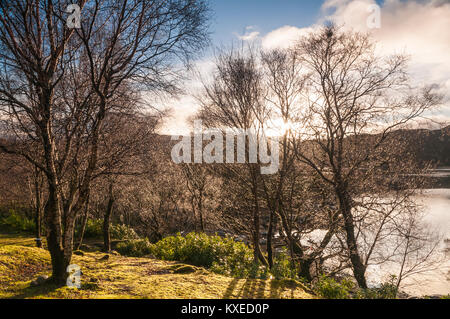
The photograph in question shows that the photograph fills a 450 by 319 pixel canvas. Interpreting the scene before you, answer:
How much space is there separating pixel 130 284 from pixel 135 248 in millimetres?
6945

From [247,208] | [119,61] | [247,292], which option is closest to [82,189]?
[119,61]

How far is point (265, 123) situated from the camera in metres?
8.62

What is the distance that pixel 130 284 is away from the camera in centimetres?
457

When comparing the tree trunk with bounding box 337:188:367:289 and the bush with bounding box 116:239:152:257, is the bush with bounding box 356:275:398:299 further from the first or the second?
the bush with bounding box 116:239:152:257

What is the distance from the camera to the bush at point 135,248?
1070 centimetres

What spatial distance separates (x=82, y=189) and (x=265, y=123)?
5.98 metres

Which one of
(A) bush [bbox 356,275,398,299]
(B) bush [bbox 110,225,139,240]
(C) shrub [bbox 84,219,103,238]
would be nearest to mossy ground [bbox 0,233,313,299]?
(A) bush [bbox 356,275,398,299]

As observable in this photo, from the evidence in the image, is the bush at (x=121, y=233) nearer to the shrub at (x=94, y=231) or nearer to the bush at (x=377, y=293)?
the shrub at (x=94, y=231)

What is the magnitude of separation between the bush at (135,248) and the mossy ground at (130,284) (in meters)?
5.07

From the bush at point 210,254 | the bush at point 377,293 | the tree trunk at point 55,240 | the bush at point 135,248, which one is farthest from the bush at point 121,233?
the bush at point 377,293

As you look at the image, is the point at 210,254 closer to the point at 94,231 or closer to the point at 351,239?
the point at 351,239

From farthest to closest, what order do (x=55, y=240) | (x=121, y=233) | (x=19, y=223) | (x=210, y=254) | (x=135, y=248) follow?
(x=19, y=223) → (x=121, y=233) → (x=135, y=248) → (x=210, y=254) → (x=55, y=240)

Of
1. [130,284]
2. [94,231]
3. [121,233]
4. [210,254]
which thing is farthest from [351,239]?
→ [94,231]
